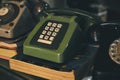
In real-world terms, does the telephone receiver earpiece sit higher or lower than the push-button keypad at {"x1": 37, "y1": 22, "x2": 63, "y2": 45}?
higher

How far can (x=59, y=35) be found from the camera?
101cm

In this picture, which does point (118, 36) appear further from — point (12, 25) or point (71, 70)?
point (12, 25)

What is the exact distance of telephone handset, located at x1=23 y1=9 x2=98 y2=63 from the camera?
0.98 m

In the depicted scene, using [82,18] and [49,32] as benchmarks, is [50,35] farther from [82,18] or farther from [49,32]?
[82,18]

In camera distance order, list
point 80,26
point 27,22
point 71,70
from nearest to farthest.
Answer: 1. point 71,70
2. point 80,26
3. point 27,22

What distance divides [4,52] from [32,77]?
6.4 inches

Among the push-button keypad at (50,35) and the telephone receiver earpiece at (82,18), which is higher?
the telephone receiver earpiece at (82,18)

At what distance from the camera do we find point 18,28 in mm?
1135

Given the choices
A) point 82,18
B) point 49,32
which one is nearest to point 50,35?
point 49,32

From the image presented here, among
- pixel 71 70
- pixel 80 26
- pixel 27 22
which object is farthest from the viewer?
pixel 27 22

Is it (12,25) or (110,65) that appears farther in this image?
(12,25)

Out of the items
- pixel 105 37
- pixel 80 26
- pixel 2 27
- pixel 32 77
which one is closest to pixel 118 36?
pixel 105 37

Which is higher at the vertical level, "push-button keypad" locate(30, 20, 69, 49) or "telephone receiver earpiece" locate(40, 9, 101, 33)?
"telephone receiver earpiece" locate(40, 9, 101, 33)

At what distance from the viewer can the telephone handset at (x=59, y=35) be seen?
982 millimetres
